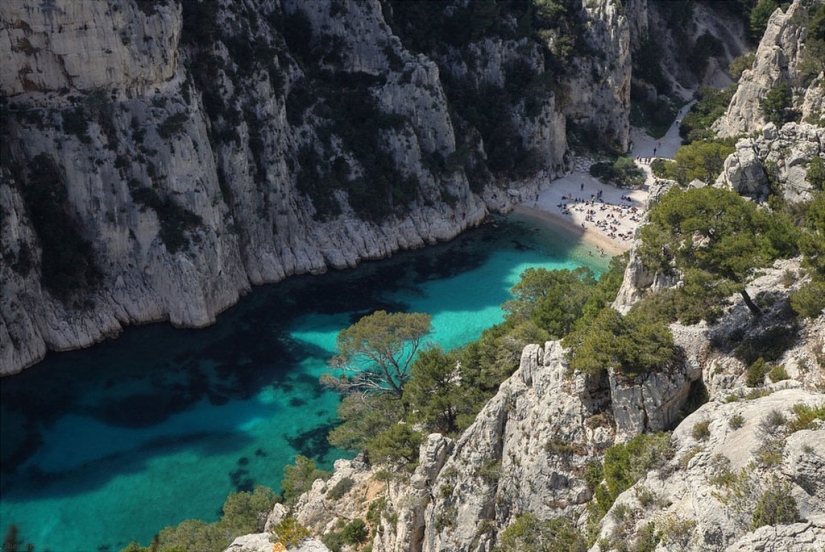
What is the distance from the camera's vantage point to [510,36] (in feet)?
231

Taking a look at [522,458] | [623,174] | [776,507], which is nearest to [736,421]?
[776,507]

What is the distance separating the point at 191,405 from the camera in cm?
4112

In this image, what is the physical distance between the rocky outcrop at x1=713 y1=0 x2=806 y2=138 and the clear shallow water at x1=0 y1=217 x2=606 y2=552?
15.6m

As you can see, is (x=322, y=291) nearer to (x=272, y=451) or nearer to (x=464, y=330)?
(x=464, y=330)

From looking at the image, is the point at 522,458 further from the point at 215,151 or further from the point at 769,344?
the point at 215,151

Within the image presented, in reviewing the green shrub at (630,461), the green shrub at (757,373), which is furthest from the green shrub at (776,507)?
the green shrub at (757,373)

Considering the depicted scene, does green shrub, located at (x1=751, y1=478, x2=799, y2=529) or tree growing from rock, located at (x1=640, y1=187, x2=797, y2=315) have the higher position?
tree growing from rock, located at (x1=640, y1=187, x2=797, y2=315)

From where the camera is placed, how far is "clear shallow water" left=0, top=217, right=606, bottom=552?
33.7 meters

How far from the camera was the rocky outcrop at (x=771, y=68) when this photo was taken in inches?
1997

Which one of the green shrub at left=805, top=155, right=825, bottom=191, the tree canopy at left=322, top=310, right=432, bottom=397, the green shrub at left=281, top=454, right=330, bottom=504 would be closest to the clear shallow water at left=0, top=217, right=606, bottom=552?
the green shrub at left=281, top=454, right=330, bottom=504

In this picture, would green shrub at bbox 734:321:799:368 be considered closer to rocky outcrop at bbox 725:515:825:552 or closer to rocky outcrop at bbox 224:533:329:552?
rocky outcrop at bbox 725:515:825:552

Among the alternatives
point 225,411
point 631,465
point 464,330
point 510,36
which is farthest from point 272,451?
point 510,36

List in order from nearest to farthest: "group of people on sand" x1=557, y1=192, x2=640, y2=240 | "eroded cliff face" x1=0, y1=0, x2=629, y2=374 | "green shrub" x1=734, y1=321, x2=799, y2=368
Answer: "green shrub" x1=734, y1=321, x2=799, y2=368, "eroded cliff face" x1=0, y1=0, x2=629, y2=374, "group of people on sand" x1=557, y1=192, x2=640, y2=240

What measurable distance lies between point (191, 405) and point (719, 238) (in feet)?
99.2
